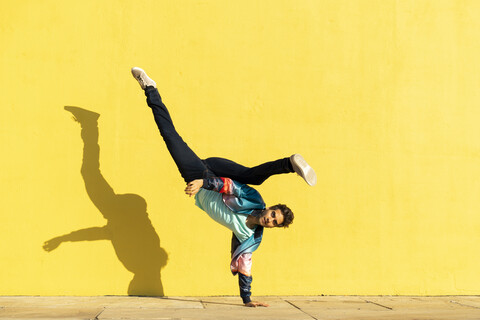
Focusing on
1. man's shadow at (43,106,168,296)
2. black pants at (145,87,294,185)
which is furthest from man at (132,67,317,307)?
man's shadow at (43,106,168,296)

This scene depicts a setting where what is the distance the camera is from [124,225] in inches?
175

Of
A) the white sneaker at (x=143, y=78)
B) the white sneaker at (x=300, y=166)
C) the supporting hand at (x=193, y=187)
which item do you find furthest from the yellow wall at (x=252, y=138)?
the white sneaker at (x=300, y=166)

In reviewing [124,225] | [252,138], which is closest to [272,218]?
[252,138]

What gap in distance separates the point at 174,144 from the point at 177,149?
5 cm

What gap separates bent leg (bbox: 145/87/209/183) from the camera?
12.8ft

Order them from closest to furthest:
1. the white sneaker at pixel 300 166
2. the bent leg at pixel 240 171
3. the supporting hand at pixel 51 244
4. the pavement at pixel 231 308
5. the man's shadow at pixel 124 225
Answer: the pavement at pixel 231 308, the white sneaker at pixel 300 166, the bent leg at pixel 240 171, the supporting hand at pixel 51 244, the man's shadow at pixel 124 225

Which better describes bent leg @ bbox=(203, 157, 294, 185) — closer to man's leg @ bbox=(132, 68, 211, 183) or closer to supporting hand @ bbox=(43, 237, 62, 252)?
man's leg @ bbox=(132, 68, 211, 183)

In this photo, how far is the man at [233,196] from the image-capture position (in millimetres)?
3914

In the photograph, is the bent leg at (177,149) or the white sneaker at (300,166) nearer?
the white sneaker at (300,166)

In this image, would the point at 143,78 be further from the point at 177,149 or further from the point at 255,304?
the point at 255,304

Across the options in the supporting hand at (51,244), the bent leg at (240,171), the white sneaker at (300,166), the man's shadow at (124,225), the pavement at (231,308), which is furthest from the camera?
the man's shadow at (124,225)

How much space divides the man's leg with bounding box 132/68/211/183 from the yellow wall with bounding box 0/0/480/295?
0.54 metres

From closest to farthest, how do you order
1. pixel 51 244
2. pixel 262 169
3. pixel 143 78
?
pixel 262 169 → pixel 143 78 → pixel 51 244

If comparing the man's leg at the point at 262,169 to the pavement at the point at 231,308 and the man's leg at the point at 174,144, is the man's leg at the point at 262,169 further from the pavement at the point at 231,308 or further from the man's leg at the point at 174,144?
the pavement at the point at 231,308
